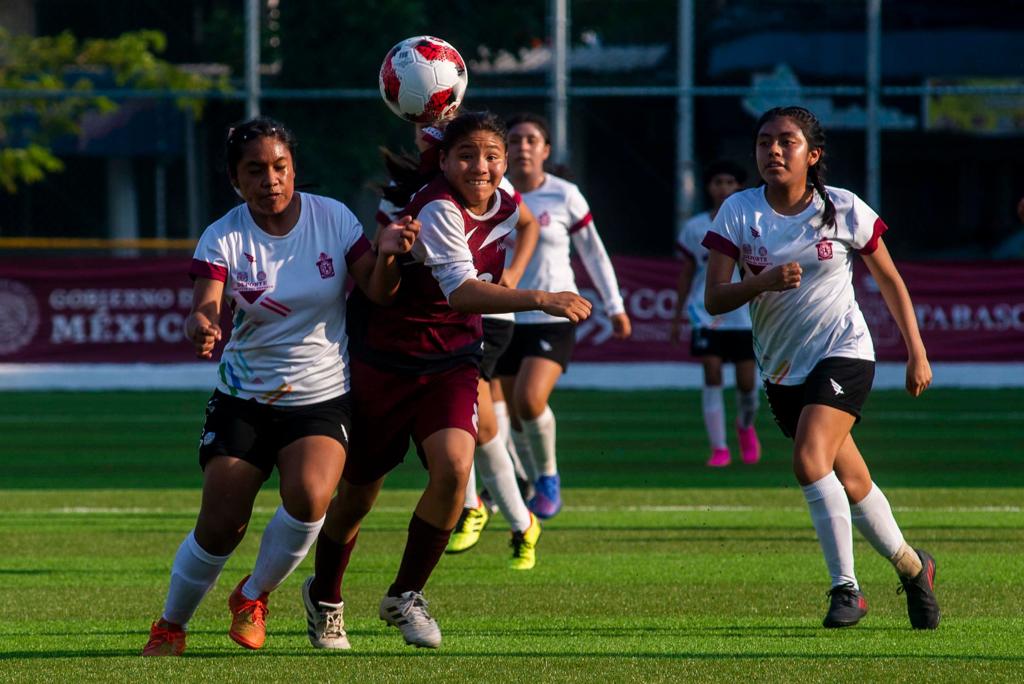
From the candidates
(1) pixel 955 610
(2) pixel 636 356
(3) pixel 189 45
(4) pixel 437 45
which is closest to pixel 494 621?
(1) pixel 955 610

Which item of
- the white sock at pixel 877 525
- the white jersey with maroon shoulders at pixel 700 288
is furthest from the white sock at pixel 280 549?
the white jersey with maroon shoulders at pixel 700 288

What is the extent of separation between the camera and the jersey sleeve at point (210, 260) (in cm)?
589

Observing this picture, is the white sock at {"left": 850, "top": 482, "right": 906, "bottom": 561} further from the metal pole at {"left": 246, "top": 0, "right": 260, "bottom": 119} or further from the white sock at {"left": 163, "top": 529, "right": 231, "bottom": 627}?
the metal pole at {"left": 246, "top": 0, "right": 260, "bottom": 119}

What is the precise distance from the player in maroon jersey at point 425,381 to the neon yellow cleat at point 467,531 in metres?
2.45

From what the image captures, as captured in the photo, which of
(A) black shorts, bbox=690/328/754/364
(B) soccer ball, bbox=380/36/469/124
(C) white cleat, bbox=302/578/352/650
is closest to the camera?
(C) white cleat, bbox=302/578/352/650

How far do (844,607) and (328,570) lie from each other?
196 cm

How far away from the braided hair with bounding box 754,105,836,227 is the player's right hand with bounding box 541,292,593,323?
1.39 metres


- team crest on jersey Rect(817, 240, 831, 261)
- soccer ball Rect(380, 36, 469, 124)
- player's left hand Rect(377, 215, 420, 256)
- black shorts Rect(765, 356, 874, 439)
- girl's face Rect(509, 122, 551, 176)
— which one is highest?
soccer ball Rect(380, 36, 469, 124)

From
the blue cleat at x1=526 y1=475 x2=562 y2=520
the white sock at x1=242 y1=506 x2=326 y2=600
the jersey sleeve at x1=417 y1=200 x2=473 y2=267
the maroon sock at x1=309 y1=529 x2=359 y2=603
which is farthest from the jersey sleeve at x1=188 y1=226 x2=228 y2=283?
the blue cleat at x1=526 y1=475 x2=562 y2=520

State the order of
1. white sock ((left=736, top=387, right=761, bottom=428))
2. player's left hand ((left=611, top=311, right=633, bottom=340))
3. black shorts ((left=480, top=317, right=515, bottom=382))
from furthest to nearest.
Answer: white sock ((left=736, top=387, right=761, bottom=428))
player's left hand ((left=611, top=311, right=633, bottom=340))
black shorts ((left=480, top=317, right=515, bottom=382))

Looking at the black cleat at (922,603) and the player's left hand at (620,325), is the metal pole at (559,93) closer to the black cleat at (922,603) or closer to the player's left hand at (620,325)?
the player's left hand at (620,325)

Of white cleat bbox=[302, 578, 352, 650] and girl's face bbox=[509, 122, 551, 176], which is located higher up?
girl's face bbox=[509, 122, 551, 176]

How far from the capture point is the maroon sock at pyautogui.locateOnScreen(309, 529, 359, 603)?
20.6 ft

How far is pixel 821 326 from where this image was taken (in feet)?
22.1
